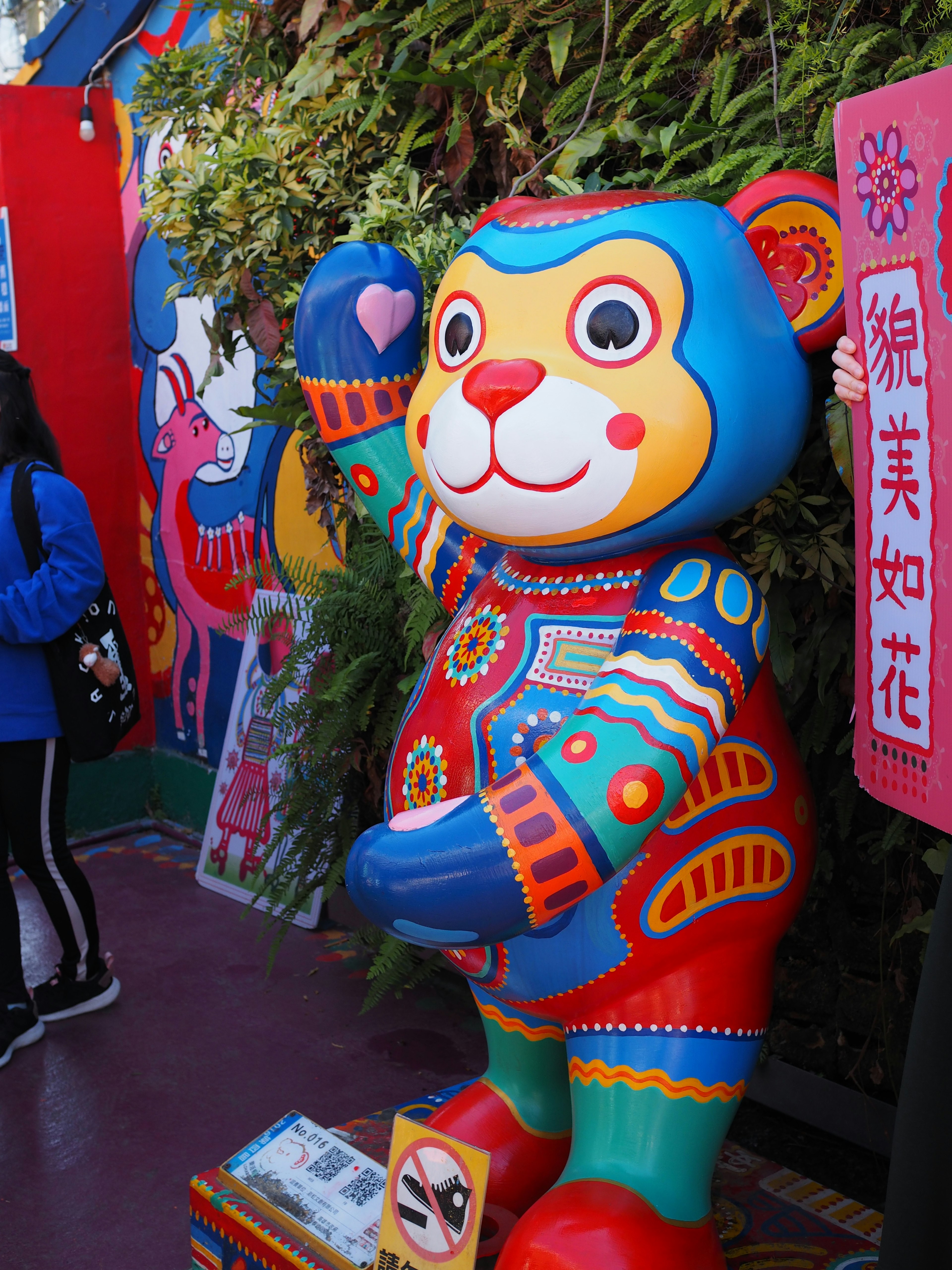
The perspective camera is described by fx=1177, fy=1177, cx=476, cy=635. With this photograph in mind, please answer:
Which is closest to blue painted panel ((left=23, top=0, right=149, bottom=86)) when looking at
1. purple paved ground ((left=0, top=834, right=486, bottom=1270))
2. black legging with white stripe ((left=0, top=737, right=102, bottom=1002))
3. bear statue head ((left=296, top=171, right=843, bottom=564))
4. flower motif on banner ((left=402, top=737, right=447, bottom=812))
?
black legging with white stripe ((left=0, top=737, right=102, bottom=1002))

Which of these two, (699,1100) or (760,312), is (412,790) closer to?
(699,1100)

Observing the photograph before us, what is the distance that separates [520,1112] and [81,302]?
4.15m

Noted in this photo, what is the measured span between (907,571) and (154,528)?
13.9 ft

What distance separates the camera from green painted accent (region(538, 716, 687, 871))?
1366 millimetres

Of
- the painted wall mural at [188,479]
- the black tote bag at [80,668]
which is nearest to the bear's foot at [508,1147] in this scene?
the black tote bag at [80,668]

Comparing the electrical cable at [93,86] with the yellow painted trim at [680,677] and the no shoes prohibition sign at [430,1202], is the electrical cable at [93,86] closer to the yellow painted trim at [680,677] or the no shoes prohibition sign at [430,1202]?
the yellow painted trim at [680,677]

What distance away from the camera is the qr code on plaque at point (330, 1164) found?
1.93m

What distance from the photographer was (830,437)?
5.76ft

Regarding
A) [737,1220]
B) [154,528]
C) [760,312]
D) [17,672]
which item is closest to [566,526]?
[760,312]

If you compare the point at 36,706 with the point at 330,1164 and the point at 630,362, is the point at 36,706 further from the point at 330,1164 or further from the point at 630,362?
the point at 630,362

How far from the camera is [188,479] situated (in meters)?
4.84

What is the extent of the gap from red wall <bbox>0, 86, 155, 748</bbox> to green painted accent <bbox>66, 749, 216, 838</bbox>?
4.9 inches

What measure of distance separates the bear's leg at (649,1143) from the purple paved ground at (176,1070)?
48.5 inches

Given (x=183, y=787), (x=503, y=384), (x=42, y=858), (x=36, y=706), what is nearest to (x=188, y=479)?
(x=183, y=787)
